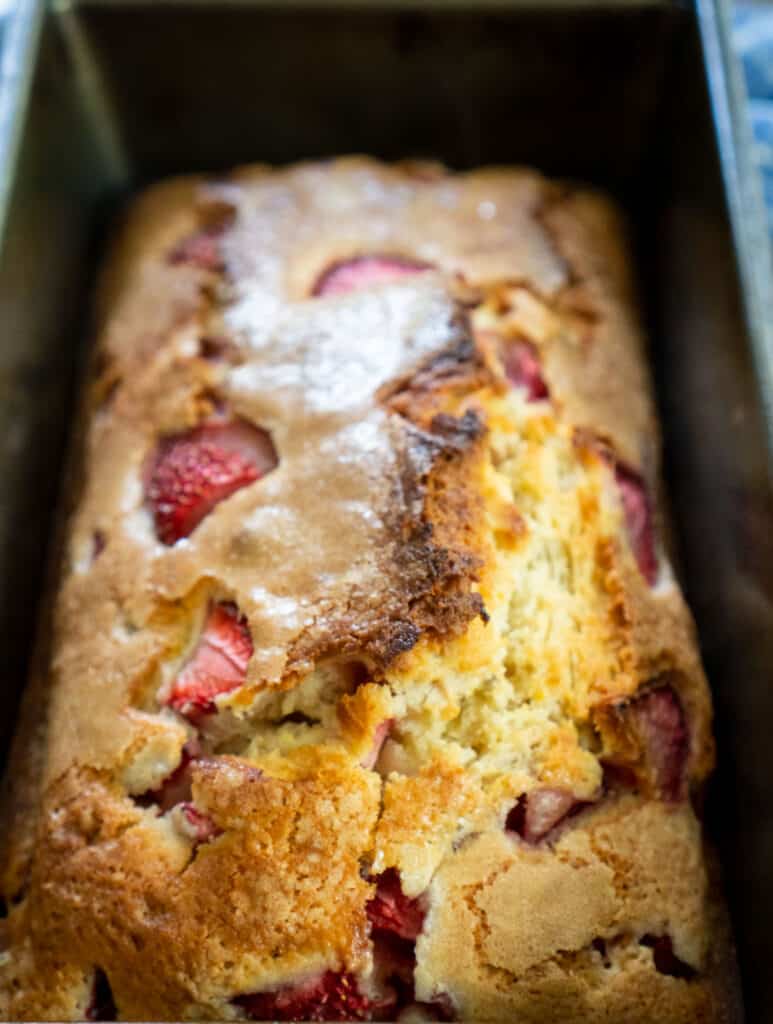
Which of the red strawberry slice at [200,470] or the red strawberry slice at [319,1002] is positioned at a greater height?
the red strawberry slice at [200,470]

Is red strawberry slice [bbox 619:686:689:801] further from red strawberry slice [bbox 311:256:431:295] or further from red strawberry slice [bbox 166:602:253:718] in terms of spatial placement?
red strawberry slice [bbox 311:256:431:295]

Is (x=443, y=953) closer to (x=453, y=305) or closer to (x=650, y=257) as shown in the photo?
(x=453, y=305)

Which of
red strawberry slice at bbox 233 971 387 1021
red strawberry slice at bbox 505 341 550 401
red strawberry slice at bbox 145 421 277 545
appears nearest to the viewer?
red strawberry slice at bbox 233 971 387 1021

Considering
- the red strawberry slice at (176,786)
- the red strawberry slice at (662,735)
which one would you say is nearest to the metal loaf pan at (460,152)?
the red strawberry slice at (662,735)

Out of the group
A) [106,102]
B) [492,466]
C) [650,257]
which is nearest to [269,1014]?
[492,466]

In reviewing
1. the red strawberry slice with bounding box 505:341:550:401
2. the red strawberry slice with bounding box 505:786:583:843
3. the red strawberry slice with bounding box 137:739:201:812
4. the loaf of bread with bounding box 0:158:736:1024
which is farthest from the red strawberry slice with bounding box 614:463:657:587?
the red strawberry slice with bounding box 137:739:201:812

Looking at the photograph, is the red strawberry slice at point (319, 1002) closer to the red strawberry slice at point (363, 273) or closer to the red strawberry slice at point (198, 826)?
the red strawberry slice at point (198, 826)
